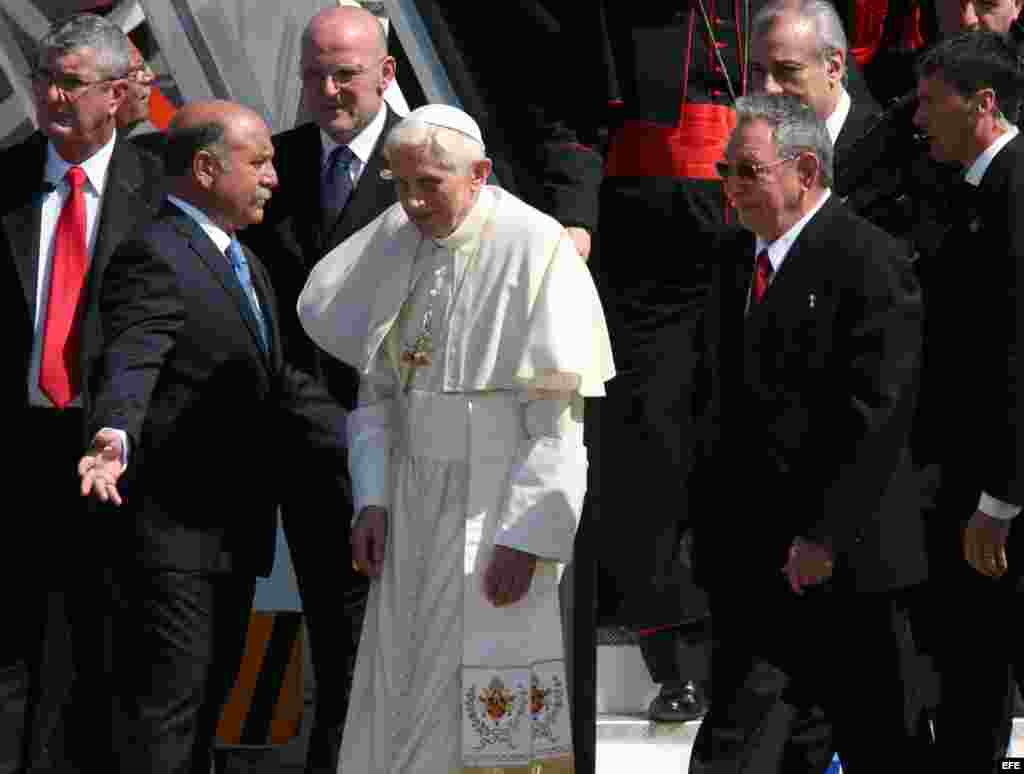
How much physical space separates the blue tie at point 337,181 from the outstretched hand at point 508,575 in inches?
55.2

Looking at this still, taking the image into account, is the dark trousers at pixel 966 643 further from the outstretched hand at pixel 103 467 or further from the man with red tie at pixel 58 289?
the man with red tie at pixel 58 289

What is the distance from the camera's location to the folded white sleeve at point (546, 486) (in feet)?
19.3

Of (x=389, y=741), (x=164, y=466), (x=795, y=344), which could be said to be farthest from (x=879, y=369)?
(x=164, y=466)

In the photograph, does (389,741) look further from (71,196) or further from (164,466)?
(71,196)

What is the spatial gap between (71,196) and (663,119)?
174 cm

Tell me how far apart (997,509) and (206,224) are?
6.68 feet

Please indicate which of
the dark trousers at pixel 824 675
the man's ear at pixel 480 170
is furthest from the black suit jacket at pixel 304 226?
the dark trousers at pixel 824 675

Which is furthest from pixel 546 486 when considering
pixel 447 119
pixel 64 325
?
pixel 64 325

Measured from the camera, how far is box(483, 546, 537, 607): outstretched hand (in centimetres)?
587

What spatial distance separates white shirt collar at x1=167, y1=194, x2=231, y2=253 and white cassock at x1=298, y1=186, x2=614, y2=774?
1.88ft

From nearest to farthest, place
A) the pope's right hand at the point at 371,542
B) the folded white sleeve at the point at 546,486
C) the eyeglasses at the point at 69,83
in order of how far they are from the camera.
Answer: the folded white sleeve at the point at 546,486, the pope's right hand at the point at 371,542, the eyeglasses at the point at 69,83

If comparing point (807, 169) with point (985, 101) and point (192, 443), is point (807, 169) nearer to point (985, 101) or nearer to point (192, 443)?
point (985, 101)

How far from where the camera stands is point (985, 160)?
647 centimetres

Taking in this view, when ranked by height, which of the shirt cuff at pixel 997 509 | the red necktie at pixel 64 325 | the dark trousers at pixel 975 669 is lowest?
the dark trousers at pixel 975 669
